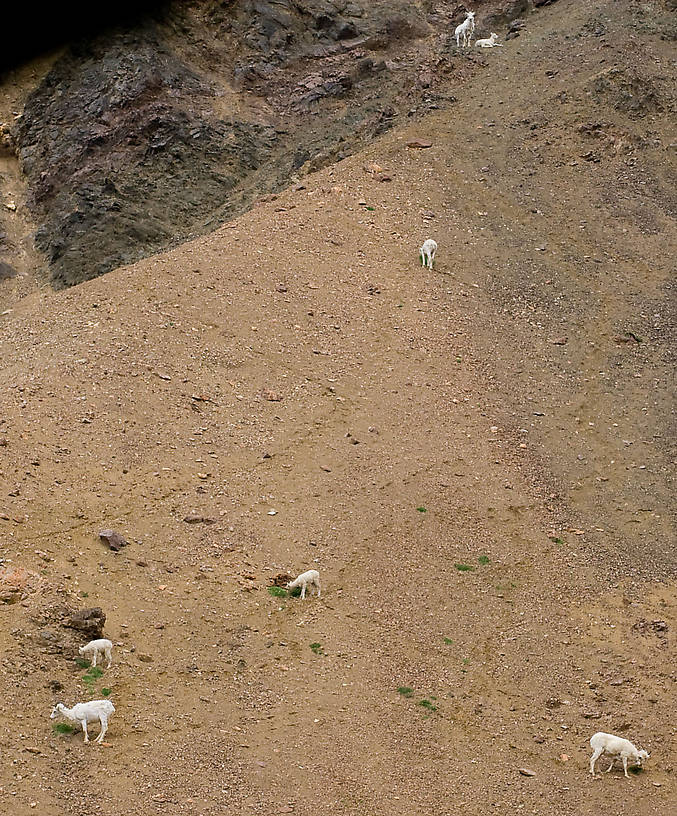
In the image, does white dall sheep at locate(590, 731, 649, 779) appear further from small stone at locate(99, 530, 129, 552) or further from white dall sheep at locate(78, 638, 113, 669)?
small stone at locate(99, 530, 129, 552)

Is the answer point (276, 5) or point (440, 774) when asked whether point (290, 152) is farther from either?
point (440, 774)

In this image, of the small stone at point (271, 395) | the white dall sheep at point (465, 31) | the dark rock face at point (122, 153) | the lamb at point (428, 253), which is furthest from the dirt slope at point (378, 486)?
the white dall sheep at point (465, 31)

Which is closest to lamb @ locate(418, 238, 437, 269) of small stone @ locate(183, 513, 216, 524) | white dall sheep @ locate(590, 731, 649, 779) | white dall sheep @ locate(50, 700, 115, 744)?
small stone @ locate(183, 513, 216, 524)

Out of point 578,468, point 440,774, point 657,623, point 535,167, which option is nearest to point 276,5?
point 535,167

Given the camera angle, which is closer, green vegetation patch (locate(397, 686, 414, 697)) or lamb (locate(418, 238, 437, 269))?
green vegetation patch (locate(397, 686, 414, 697))

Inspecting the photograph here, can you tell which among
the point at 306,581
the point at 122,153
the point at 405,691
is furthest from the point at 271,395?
the point at 122,153
